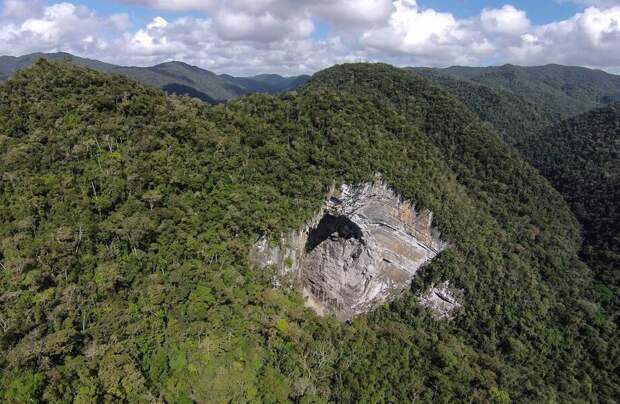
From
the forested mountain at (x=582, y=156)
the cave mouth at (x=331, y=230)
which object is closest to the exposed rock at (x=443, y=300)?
the cave mouth at (x=331, y=230)

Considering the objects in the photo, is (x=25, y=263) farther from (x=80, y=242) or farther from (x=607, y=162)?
(x=607, y=162)

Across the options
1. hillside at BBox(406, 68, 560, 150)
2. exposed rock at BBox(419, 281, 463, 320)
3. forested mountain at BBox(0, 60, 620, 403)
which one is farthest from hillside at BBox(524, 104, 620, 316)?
exposed rock at BBox(419, 281, 463, 320)

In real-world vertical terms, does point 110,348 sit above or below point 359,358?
above

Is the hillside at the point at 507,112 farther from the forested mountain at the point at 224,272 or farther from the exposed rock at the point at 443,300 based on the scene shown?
the exposed rock at the point at 443,300

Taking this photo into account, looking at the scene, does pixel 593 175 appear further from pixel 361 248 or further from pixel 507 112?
pixel 361 248

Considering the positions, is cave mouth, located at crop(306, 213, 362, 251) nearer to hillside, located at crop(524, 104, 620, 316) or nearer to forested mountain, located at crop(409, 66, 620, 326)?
forested mountain, located at crop(409, 66, 620, 326)

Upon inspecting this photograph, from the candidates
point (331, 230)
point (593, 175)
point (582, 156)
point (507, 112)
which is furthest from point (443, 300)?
point (507, 112)

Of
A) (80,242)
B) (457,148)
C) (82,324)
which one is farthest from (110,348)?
Answer: (457,148)
